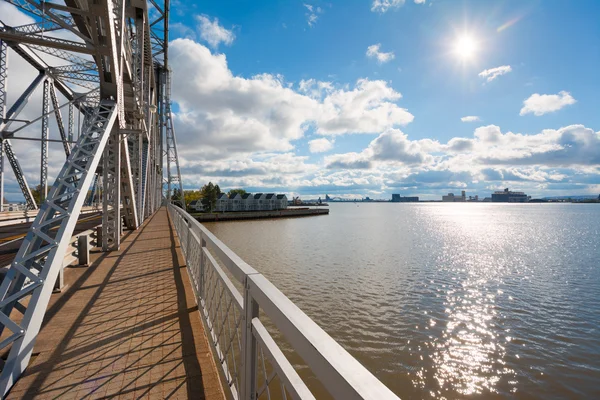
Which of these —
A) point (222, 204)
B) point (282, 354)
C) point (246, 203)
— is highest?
point (282, 354)

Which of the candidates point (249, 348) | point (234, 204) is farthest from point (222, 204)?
point (249, 348)

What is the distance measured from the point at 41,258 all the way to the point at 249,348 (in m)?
4.55

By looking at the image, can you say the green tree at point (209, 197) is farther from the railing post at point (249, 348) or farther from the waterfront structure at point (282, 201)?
the railing post at point (249, 348)

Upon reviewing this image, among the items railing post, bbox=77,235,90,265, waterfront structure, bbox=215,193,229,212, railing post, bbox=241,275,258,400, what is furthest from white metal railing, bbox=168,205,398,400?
waterfront structure, bbox=215,193,229,212

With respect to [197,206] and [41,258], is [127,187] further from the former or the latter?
[197,206]

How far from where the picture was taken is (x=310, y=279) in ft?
51.3

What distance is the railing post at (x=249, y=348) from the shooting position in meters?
1.93

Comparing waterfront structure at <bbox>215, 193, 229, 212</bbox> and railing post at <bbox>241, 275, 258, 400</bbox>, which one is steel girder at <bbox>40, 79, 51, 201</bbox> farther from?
waterfront structure at <bbox>215, 193, 229, 212</bbox>

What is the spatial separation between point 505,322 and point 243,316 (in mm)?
12403

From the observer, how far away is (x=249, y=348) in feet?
6.41

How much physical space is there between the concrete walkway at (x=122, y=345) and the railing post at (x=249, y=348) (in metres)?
0.89

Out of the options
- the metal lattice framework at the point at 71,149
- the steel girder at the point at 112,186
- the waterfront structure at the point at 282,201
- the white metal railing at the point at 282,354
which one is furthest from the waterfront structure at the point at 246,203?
the white metal railing at the point at 282,354

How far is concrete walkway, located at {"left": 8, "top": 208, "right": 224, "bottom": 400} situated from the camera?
278 centimetres

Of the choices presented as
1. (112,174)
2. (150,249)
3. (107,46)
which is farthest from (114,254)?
(107,46)
